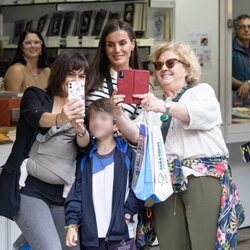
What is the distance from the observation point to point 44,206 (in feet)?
9.67

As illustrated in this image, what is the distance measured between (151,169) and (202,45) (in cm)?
246

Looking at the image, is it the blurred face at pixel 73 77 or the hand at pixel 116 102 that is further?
the blurred face at pixel 73 77

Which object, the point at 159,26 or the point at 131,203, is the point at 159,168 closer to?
the point at 131,203

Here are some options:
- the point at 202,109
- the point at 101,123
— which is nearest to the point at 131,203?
the point at 101,123

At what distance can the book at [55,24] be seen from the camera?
6069 mm

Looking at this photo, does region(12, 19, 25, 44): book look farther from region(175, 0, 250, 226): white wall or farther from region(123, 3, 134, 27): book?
region(175, 0, 250, 226): white wall

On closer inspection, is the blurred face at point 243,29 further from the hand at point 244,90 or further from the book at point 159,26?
the book at point 159,26

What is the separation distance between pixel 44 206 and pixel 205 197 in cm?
76

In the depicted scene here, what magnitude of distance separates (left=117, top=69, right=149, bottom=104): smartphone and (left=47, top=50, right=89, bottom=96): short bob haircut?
231 millimetres

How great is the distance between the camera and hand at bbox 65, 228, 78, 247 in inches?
112

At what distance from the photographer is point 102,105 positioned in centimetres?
295

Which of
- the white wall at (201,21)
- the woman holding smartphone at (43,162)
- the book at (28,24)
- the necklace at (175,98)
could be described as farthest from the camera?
the book at (28,24)

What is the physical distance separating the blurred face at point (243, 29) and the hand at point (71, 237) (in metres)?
3.02

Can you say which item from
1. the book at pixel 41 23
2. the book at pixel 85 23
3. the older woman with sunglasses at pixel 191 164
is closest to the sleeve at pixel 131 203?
the older woman with sunglasses at pixel 191 164
